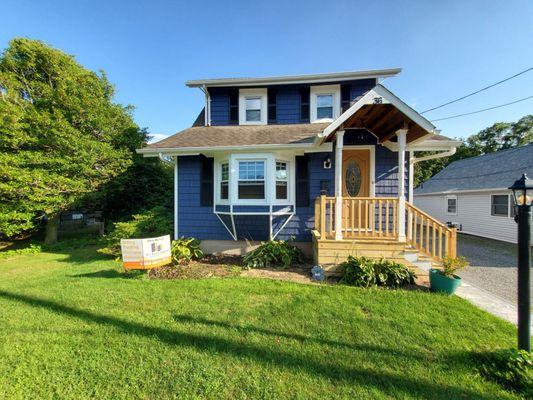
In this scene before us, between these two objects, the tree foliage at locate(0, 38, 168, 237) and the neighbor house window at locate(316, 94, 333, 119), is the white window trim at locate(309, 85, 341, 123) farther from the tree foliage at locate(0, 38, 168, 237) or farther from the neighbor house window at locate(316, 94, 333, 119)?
the tree foliage at locate(0, 38, 168, 237)

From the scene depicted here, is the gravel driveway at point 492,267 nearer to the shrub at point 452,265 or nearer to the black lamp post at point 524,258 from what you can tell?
the shrub at point 452,265

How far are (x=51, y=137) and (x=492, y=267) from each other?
625 inches

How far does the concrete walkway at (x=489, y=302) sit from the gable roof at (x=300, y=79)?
21.7ft

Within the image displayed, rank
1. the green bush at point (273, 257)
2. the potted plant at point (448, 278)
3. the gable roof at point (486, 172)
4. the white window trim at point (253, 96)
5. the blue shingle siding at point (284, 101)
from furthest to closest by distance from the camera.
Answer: the gable roof at point (486, 172), the white window trim at point (253, 96), the blue shingle siding at point (284, 101), the green bush at point (273, 257), the potted plant at point (448, 278)

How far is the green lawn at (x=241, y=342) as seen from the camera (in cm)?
221

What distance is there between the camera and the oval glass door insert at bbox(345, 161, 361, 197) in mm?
6977

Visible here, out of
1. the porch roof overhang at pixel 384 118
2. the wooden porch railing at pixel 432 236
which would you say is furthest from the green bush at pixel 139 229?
the wooden porch railing at pixel 432 236

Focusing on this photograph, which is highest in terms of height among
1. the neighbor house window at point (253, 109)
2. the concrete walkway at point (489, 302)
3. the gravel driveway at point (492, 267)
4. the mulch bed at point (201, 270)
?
the neighbor house window at point (253, 109)

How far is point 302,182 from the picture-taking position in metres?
7.05

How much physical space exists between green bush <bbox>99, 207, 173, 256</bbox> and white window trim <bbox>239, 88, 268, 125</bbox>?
14.7ft

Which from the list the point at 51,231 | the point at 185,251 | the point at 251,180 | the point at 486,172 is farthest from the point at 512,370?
the point at 486,172

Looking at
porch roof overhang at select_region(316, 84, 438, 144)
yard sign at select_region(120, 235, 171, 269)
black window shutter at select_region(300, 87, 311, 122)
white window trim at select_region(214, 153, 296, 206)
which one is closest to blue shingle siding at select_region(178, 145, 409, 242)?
white window trim at select_region(214, 153, 296, 206)

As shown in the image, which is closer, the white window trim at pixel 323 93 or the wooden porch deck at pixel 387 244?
the wooden porch deck at pixel 387 244

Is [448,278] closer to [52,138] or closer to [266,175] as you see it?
[266,175]
